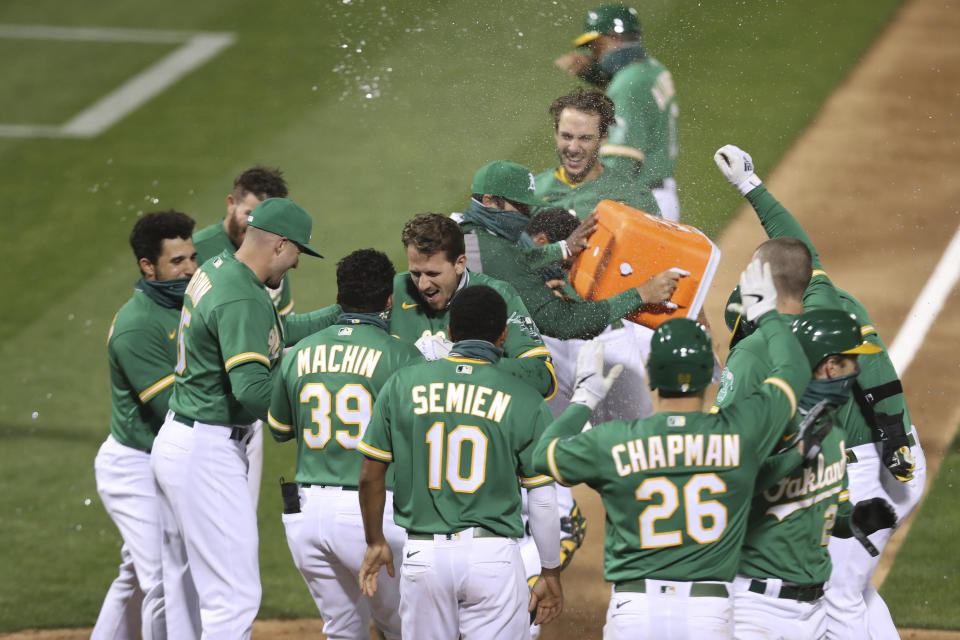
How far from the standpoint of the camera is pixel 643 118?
273 inches

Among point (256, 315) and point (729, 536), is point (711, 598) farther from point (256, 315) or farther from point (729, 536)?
point (256, 315)

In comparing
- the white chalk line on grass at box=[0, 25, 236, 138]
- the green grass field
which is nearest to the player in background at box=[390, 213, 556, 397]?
the green grass field

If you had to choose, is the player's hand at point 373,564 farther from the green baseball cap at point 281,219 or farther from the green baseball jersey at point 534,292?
the green baseball jersey at point 534,292

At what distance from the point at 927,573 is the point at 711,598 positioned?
9.37 feet

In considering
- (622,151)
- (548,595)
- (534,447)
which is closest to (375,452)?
(534,447)

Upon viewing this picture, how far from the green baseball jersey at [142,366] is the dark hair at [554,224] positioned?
1.69 m

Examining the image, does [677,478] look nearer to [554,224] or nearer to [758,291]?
[758,291]

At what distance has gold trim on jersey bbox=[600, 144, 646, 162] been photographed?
22.5 feet

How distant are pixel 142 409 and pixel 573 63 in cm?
332

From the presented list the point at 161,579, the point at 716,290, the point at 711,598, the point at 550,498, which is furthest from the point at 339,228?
the point at 711,598

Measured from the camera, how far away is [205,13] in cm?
1396

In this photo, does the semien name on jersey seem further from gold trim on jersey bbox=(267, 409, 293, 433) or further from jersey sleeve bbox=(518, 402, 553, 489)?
jersey sleeve bbox=(518, 402, 553, 489)

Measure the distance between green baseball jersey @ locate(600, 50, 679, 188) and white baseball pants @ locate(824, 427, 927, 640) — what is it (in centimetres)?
268

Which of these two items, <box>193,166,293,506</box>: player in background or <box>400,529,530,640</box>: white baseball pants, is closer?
<box>400,529,530,640</box>: white baseball pants
